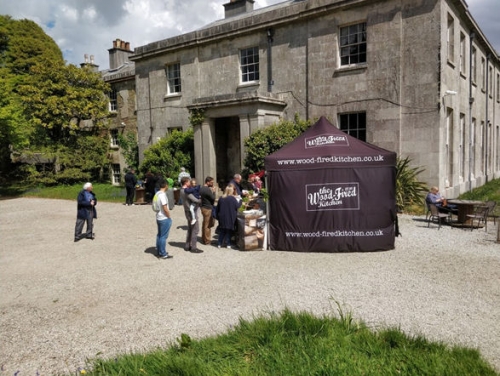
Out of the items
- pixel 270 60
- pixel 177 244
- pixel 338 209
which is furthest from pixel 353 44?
pixel 177 244

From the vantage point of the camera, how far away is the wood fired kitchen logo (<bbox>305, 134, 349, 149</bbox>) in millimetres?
10320

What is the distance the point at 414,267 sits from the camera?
331 inches

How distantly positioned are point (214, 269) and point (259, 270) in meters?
0.94

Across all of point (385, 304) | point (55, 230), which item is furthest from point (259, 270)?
point (55, 230)

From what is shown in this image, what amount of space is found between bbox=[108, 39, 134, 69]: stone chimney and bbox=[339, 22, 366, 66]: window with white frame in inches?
927

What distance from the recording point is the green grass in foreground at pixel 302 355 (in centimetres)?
420

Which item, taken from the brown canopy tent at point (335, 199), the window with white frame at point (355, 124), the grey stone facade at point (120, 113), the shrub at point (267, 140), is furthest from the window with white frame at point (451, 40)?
the grey stone facade at point (120, 113)

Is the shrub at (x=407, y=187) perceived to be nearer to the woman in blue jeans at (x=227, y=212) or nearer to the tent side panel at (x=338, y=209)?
the tent side panel at (x=338, y=209)

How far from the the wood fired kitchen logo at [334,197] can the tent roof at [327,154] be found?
1.63ft

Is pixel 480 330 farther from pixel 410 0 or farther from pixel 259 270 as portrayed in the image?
pixel 410 0

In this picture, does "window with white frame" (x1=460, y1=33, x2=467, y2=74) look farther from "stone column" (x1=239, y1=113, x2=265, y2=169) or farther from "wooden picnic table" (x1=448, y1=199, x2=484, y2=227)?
"stone column" (x1=239, y1=113, x2=265, y2=169)

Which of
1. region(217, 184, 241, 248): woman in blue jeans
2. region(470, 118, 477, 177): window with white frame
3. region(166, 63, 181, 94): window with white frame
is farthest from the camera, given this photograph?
region(166, 63, 181, 94): window with white frame

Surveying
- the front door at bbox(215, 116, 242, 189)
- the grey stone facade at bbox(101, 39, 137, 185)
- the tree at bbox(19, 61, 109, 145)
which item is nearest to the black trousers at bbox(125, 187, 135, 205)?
the front door at bbox(215, 116, 242, 189)

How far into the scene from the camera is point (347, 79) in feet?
55.4
